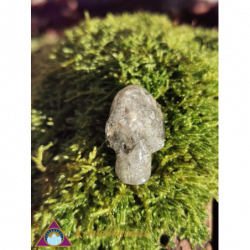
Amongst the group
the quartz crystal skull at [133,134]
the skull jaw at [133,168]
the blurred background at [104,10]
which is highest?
the blurred background at [104,10]

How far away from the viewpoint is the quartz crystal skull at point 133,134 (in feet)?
3.78

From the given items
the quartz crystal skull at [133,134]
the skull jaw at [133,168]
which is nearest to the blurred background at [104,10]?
the quartz crystal skull at [133,134]

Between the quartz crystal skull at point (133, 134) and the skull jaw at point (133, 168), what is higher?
the quartz crystal skull at point (133, 134)

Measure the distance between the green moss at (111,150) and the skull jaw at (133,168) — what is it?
11 centimetres

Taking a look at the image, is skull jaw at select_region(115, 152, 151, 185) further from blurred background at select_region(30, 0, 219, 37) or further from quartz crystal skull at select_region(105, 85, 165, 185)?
blurred background at select_region(30, 0, 219, 37)

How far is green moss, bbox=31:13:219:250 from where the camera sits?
124cm

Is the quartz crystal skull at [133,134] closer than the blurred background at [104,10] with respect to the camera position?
Yes

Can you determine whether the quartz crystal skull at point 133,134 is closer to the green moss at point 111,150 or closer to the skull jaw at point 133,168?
the skull jaw at point 133,168

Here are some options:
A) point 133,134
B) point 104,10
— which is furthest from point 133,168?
point 104,10

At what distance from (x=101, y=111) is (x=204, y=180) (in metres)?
0.95

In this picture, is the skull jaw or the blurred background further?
the blurred background

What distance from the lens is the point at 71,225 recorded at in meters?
1.22

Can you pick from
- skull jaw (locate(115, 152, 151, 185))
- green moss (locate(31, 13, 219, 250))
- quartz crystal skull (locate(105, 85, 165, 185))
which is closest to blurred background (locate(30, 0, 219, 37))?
green moss (locate(31, 13, 219, 250))

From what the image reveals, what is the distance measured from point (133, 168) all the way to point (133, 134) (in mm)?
215
